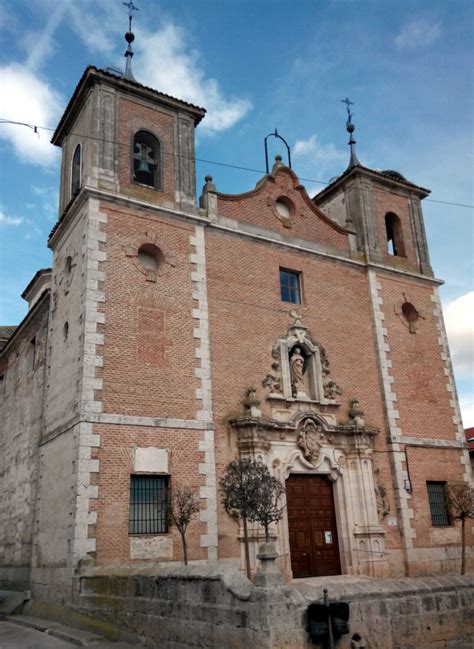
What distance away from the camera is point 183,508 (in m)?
14.0

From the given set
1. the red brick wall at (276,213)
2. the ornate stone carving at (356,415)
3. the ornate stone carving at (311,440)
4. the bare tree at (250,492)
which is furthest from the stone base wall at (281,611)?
the red brick wall at (276,213)

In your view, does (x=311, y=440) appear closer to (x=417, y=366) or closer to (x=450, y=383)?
(x=417, y=366)

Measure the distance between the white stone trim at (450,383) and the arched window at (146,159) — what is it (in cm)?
1087

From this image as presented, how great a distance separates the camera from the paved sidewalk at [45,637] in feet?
35.9

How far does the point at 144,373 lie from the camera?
1515 centimetres

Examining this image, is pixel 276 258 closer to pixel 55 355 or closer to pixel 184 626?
pixel 55 355

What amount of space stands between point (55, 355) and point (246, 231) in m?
6.47

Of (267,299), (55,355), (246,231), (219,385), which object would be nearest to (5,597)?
(55,355)

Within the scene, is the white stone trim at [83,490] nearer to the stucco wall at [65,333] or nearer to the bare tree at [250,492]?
the stucco wall at [65,333]

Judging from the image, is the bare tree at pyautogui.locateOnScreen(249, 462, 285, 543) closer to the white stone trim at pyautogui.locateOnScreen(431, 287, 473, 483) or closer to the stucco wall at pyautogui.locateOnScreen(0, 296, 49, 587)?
the stucco wall at pyautogui.locateOnScreen(0, 296, 49, 587)

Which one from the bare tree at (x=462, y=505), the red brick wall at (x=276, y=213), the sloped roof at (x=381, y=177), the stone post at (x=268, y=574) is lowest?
the stone post at (x=268, y=574)

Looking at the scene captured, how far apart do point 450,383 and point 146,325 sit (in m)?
11.3

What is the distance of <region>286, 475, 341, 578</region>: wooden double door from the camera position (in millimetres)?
16328

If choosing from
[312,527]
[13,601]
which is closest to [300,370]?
[312,527]
